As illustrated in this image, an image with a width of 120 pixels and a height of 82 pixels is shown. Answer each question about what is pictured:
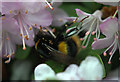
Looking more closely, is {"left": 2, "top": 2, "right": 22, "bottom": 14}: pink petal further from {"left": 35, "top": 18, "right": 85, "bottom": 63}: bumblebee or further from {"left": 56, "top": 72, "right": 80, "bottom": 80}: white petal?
{"left": 56, "top": 72, "right": 80, "bottom": 80}: white petal

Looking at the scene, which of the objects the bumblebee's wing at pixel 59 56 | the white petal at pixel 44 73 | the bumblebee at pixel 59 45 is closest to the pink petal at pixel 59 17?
the bumblebee at pixel 59 45

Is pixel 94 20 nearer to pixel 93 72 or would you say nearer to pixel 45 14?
pixel 45 14

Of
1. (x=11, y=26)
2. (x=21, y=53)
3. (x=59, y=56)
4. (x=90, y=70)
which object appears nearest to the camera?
(x=90, y=70)

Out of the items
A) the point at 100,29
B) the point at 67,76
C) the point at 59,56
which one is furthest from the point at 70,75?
the point at 100,29

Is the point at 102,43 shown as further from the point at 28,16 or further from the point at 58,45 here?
the point at 28,16

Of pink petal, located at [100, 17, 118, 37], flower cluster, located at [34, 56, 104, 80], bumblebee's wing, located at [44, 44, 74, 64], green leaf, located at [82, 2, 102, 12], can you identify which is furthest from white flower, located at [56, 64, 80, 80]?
green leaf, located at [82, 2, 102, 12]

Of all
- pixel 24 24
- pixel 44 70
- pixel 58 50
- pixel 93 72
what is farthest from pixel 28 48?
pixel 93 72

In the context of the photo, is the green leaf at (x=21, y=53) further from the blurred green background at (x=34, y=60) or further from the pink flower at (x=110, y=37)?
the pink flower at (x=110, y=37)
